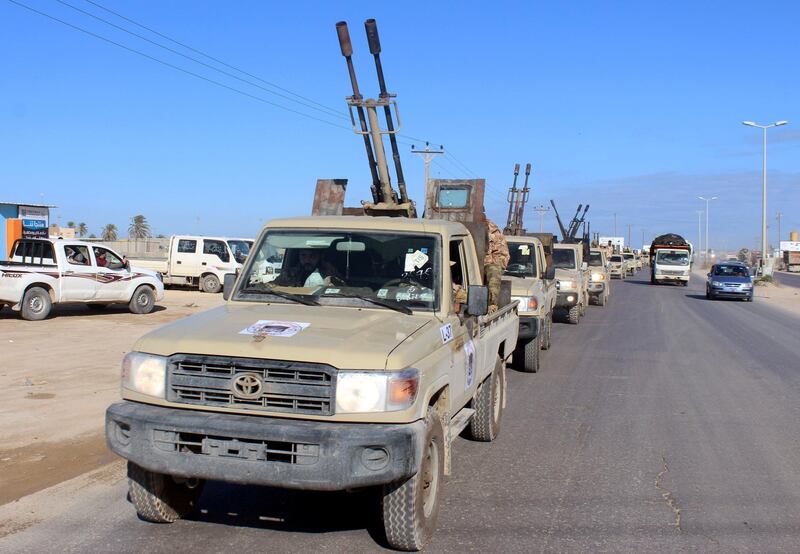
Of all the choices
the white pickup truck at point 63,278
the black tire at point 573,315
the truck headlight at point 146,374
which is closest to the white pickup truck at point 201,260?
the white pickup truck at point 63,278

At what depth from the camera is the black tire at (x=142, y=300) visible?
1856cm

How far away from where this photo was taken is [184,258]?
2711cm

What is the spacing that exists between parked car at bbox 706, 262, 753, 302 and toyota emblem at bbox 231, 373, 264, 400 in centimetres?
2983

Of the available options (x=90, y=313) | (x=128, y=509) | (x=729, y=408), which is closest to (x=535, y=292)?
(x=729, y=408)

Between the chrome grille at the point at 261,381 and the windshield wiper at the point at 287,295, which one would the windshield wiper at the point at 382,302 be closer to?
the windshield wiper at the point at 287,295

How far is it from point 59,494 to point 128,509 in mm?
652

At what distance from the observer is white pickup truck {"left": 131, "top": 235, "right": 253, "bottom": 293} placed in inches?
1056

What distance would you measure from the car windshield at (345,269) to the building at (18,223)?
21.1 m

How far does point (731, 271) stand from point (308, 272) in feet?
98.1

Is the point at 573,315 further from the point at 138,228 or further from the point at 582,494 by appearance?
the point at 138,228

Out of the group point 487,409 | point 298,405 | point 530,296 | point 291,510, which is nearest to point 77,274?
point 530,296

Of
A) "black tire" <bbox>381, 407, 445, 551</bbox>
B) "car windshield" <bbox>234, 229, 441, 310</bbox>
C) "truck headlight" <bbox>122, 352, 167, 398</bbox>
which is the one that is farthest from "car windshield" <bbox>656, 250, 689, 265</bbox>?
"truck headlight" <bbox>122, 352, 167, 398</bbox>

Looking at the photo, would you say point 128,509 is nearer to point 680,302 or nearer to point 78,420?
point 78,420

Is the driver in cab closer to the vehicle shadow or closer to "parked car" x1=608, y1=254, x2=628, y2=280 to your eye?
the vehicle shadow
